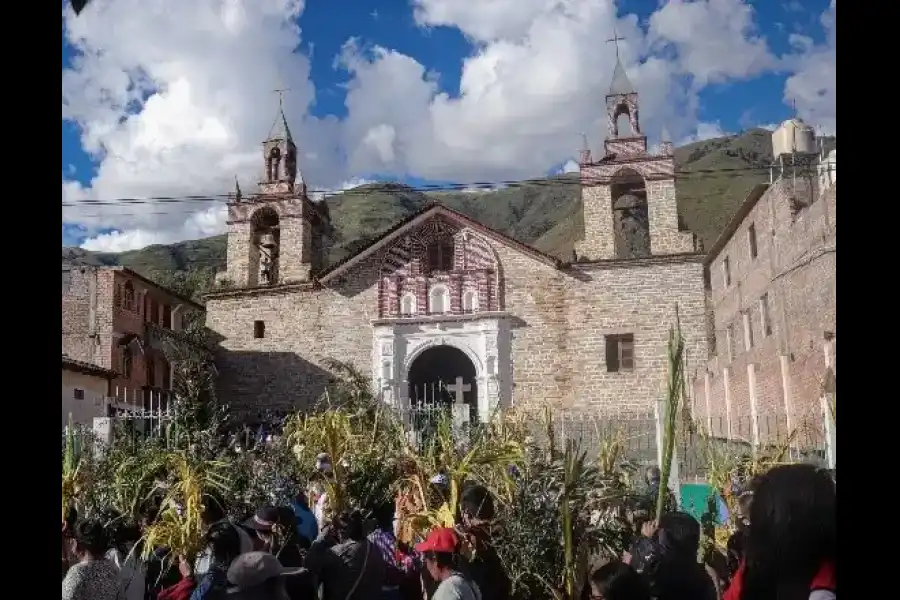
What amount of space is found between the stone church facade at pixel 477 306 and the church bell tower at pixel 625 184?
36 mm

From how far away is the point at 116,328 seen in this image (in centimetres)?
2067

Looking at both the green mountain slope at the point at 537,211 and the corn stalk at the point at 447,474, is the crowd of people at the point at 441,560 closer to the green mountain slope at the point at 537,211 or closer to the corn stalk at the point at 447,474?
the corn stalk at the point at 447,474

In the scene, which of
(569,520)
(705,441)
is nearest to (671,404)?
(569,520)

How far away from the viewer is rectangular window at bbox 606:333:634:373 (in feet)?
63.4

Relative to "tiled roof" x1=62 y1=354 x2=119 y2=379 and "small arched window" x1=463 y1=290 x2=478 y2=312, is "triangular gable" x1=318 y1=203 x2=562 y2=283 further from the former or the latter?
"tiled roof" x1=62 y1=354 x2=119 y2=379

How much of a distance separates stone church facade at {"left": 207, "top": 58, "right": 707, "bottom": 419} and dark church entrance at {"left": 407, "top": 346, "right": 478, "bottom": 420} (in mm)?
44

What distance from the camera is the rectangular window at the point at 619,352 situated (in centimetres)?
1931

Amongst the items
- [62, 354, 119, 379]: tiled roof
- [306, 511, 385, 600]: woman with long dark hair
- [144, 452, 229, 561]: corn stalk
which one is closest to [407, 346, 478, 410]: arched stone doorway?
[62, 354, 119, 379]: tiled roof

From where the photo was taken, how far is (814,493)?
2.32m
